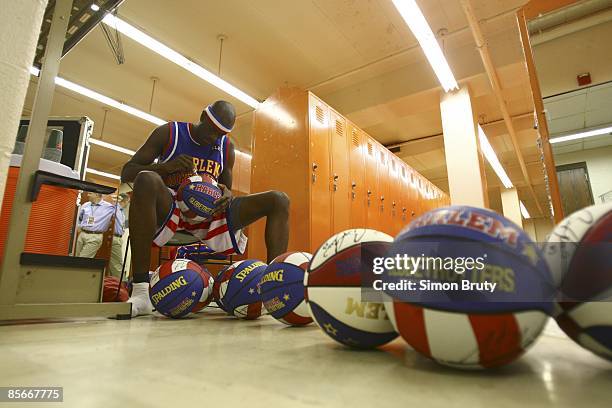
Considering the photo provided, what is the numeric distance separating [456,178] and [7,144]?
4.77m

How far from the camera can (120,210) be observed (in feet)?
17.7

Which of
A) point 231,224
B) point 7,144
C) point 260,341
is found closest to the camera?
point 7,144

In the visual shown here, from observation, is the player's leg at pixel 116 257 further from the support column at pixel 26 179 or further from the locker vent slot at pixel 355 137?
the support column at pixel 26 179

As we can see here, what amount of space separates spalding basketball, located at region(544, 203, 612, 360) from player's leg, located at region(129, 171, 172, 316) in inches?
62.2

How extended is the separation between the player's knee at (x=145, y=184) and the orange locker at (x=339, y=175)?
229 centimetres

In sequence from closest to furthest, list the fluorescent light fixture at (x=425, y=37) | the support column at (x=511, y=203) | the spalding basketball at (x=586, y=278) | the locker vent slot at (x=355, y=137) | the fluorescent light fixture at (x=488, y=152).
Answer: the spalding basketball at (x=586, y=278) → the fluorescent light fixture at (x=425, y=37) → the locker vent slot at (x=355, y=137) → the fluorescent light fixture at (x=488, y=152) → the support column at (x=511, y=203)

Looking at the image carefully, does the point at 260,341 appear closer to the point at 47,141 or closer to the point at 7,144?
the point at 7,144

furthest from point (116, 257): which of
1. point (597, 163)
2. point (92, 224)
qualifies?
point (597, 163)

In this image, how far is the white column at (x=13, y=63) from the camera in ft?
2.56

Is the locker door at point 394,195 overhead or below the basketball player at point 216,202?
overhead

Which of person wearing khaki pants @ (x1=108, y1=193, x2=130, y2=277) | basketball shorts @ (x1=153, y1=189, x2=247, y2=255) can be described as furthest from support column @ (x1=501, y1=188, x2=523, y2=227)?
basketball shorts @ (x1=153, y1=189, x2=247, y2=255)

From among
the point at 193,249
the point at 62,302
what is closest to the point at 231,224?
the point at 193,249

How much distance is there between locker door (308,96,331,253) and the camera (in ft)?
11.3

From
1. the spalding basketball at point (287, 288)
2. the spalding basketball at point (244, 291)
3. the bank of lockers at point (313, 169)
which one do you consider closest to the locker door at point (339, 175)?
the bank of lockers at point (313, 169)
